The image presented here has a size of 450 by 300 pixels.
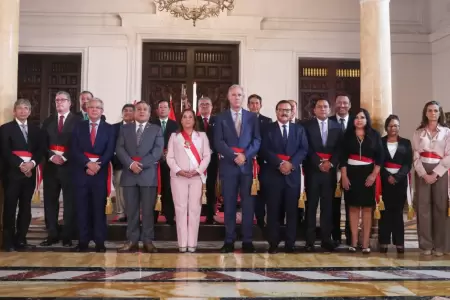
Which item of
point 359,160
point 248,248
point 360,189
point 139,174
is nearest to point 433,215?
point 360,189

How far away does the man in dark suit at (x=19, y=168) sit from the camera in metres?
5.09

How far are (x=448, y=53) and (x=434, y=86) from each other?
807 millimetres

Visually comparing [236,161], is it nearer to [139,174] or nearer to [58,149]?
[139,174]

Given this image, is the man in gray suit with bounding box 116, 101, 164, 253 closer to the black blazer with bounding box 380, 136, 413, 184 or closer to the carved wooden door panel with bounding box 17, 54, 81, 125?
the black blazer with bounding box 380, 136, 413, 184

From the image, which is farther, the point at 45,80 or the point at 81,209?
the point at 45,80

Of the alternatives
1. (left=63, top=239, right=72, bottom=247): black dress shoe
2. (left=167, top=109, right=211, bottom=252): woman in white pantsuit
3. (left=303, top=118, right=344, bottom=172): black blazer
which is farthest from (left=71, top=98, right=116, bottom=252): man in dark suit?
(left=303, top=118, right=344, bottom=172): black blazer

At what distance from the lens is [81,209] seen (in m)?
5.09

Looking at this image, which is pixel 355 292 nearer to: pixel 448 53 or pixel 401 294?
pixel 401 294

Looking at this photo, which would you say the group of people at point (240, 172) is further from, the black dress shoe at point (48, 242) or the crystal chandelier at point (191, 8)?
the crystal chandelier at point (191, 8)

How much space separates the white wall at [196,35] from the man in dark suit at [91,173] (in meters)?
5.09

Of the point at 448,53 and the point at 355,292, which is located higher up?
the point at 448,53

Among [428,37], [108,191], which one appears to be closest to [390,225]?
[108,191]

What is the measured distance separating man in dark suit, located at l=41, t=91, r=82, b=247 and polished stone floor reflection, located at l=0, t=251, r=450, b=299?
52cm

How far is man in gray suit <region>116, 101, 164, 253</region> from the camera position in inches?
200
